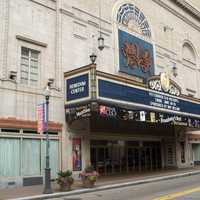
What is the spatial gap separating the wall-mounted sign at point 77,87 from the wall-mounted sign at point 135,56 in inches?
259

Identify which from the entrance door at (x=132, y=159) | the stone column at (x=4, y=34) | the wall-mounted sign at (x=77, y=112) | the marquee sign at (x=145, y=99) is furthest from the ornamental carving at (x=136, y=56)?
the stone column at (x=4, y=34)

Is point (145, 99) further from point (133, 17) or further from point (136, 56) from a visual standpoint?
point (133, 17)

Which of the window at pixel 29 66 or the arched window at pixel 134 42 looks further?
the arched window at pixel 134 42

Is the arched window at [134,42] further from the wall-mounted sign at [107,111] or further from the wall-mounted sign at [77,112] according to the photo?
the wall-mounted sign at [77,112]

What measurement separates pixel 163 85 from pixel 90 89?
8.46m

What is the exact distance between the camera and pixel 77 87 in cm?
2477

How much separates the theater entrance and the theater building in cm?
7

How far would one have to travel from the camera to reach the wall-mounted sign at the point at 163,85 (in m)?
29.0

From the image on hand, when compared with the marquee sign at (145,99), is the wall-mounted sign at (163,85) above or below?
above

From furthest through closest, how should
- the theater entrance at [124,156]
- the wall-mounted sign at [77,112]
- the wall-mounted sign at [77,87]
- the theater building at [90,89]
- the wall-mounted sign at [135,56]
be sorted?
the wall-mounted sign at [135,56] < the theater entrance at [124,156] < the wall-mounted sign at [77,87] < the wall-mounted sign at [77,112] < the theater building at [90,89]

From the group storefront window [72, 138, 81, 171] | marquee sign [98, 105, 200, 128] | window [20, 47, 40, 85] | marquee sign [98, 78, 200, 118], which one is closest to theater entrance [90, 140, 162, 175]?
storefront window [72, 138, 81, 171]

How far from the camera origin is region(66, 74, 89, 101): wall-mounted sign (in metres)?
24.1

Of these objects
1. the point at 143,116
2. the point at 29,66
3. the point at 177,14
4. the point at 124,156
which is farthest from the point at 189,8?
the point at 29,66

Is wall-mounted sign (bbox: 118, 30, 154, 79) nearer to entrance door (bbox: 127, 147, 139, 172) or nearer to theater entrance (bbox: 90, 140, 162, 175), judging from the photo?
theater entrance (bbox: 90, 140, 162, 175)
